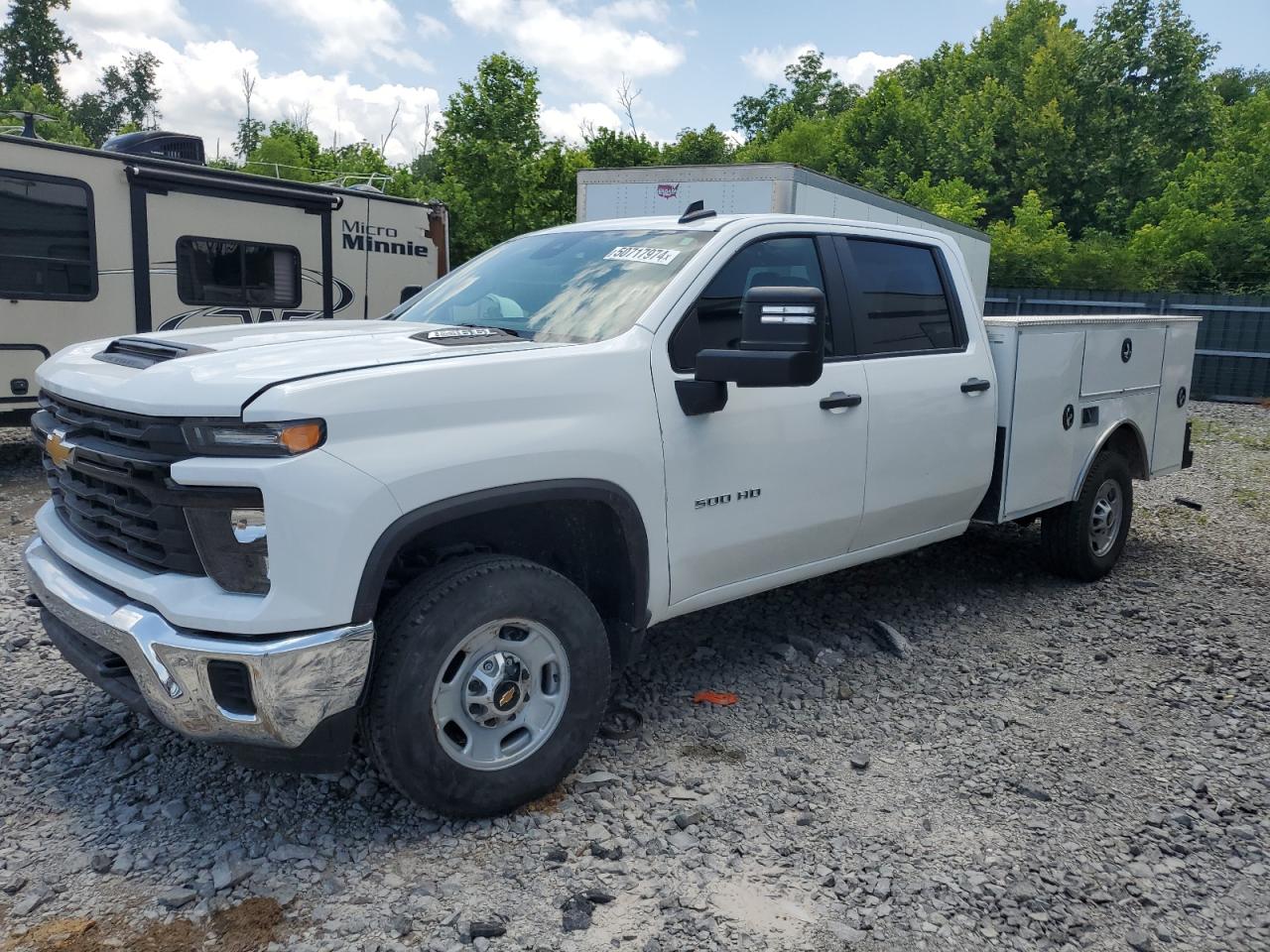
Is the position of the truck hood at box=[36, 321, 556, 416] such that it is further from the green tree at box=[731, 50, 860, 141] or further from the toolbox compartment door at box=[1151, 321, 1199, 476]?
the green tree at box=[731, 50, 860, 141]

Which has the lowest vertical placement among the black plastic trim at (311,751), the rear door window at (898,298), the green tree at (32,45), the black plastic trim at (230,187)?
the black plastic trim at (311,751)

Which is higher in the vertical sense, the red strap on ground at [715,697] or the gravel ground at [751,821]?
the red strap on ground at [715,697]

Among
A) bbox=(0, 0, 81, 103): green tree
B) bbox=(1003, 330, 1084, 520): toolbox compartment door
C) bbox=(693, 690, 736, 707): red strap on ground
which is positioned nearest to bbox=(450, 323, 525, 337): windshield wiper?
bbox=(693, 690, 736, 707): red strap on ground

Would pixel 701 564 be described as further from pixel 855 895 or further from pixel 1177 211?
pixel 1177 211

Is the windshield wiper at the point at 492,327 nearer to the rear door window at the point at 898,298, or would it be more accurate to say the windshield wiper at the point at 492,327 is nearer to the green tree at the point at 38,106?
the rear door window at the point at 898,298

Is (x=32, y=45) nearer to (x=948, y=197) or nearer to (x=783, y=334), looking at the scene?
(x=948, y=197)

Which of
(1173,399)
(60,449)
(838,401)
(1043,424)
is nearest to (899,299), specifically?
(838,401)

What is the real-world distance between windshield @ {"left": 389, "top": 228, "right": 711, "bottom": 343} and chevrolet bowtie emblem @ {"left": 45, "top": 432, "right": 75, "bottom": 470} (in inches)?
56.2

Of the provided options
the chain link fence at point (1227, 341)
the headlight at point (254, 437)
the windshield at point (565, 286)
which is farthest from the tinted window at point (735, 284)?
the chain link fence at point (1227, 341)

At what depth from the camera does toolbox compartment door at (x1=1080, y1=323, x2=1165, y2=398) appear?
18.3 ft

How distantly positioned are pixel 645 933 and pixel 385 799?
1058 millimetres

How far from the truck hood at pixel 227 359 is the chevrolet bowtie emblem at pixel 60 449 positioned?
0.15m

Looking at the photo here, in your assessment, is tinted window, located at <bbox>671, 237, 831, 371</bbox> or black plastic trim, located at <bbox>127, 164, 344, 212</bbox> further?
black plastic trim, located at <bbox>127, 164, 344, 212</bbox>

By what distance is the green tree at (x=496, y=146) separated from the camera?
21812mm
